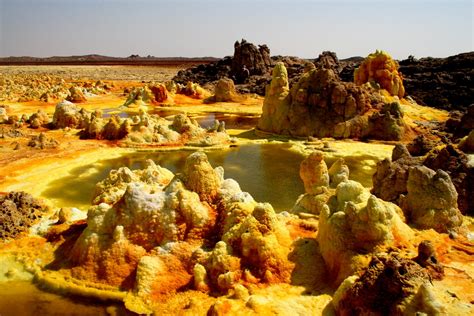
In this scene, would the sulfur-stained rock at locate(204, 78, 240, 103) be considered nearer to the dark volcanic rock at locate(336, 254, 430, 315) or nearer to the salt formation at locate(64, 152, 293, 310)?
the salt formation at locate(64, 152, 293, 310)

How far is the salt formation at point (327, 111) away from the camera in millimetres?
30531

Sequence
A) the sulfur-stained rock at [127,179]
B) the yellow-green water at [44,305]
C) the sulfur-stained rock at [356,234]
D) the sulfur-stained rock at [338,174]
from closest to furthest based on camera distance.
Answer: the sulfur-stained rock at [356,234] < the yellow-green water at [44,305] < the sulfur-stained rock at [127,179] < the sulfur-stained rock at [338,174]

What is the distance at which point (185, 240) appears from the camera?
11344 millimetres

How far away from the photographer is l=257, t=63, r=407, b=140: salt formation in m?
30.5

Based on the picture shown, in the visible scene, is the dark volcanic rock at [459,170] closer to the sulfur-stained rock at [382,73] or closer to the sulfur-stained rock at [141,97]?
the sulfur-stained rock at [382,73]

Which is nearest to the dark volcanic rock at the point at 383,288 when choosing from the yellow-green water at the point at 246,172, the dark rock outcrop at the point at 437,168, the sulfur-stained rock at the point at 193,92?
the dark rock outcrop at the point at 437,168

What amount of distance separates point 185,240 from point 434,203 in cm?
678

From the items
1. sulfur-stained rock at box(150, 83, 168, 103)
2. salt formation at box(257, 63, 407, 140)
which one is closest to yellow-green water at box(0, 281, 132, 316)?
salt formation at box(257, 63, 407, 140)

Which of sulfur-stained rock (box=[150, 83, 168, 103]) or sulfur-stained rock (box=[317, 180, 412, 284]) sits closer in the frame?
sulfur-stained rock (box=[317, 180, 412, 284])

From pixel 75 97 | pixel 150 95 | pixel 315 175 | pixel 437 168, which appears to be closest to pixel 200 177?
pixel 315 175

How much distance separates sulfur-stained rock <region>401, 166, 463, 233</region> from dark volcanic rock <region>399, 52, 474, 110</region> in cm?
3442

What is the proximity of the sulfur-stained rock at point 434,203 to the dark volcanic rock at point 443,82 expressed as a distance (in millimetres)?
34416

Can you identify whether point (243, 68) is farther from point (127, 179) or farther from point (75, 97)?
point (127, 179)

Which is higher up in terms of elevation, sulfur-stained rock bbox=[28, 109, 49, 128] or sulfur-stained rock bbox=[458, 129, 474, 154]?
sulfur-stained rock bbox=[458, 129, 474, 154]
